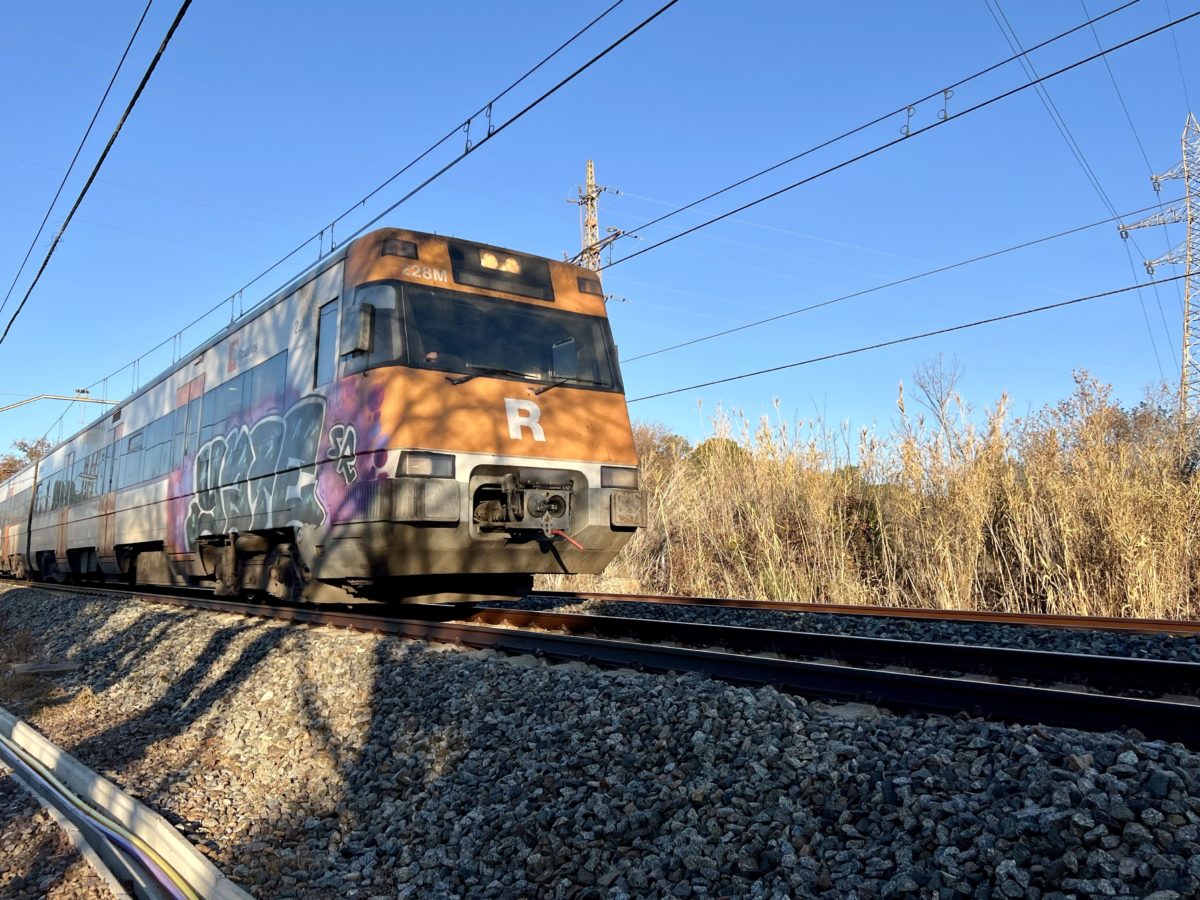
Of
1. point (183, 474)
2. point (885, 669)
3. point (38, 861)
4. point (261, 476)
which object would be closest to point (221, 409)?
point (183, 474)

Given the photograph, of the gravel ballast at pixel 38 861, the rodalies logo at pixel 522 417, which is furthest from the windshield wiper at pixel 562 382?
the gravel ballast at pixel 38 861

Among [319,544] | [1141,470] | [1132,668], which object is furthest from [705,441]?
[1132,668]

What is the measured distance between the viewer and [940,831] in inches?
98.5

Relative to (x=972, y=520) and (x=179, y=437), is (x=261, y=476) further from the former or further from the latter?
(x=972, y=520)

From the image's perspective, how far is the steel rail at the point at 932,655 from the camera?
4.52 meters

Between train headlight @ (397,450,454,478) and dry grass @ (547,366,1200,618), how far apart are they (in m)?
6.22

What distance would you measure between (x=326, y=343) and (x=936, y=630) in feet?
19.6

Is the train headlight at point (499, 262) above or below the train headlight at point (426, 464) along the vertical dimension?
above

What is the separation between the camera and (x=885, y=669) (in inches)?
222

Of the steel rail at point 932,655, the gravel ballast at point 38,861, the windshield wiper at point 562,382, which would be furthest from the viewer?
the windshield wiper at point 562,382

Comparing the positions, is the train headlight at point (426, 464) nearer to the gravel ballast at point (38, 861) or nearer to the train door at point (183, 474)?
the gravel ballast at point (38, 861)

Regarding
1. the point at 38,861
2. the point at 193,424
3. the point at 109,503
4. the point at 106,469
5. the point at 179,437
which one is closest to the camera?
the point at 38,861

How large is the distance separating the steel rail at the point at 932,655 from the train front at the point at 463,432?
3.50 feet

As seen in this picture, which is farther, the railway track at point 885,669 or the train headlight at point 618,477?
the train headlight at point 618,477
